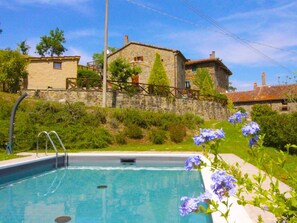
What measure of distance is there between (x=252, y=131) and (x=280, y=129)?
1043 centimetres

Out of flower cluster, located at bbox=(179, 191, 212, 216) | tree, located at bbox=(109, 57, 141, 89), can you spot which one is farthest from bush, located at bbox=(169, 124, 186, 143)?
flower cluster, located at bbox=(179, 191, 212, 216)

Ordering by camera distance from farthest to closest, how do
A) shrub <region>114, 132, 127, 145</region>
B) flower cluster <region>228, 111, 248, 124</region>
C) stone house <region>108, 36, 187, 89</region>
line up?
stone house <region>108, 36, 187, 89</region>, shrub <region>114, 132, 127, 145</region>, flower cluster <region>228, 111, 248, 124</region>

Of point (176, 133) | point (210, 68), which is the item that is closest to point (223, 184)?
point (176, 133)

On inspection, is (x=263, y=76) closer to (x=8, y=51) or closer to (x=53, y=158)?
(x=8, y=51)

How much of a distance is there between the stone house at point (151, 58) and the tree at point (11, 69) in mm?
14103

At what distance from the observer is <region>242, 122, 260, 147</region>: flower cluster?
85.0 inches

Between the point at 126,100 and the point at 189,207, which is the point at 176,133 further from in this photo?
the point at 189,207

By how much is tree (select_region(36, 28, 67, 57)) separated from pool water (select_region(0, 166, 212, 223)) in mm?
41340

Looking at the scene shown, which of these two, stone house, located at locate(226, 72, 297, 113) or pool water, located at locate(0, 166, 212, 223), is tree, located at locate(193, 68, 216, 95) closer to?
stone house, located at locate(226, 72, 297, 113)

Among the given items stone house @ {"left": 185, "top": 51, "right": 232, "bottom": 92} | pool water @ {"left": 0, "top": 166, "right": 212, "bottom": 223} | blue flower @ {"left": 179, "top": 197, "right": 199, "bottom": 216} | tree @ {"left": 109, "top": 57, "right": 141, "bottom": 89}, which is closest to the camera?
blue flower @ {"left": 179, "top": 197, "right": 199, "bottom": 216}

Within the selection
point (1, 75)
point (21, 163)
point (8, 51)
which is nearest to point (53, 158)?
point (21, 163)

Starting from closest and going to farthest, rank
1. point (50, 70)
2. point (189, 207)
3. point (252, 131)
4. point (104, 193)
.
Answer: point (189, 207)
point (252, 131)
point (104, 193)
point (50, 70)

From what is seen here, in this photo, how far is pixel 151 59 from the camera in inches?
1288

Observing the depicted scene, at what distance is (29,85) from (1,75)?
5086 millimetres
